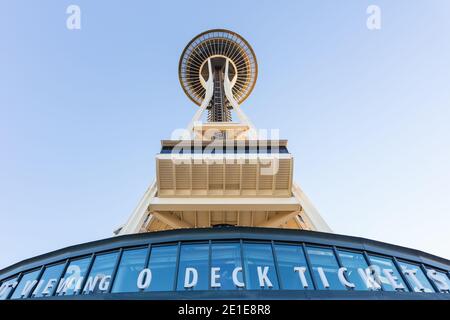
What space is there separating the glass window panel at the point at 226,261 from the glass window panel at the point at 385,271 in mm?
5102

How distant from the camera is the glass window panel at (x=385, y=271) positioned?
531 inches

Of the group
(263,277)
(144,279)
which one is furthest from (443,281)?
(144,279)

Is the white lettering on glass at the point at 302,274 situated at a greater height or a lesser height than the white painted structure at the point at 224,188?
lesser

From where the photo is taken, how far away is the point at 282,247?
1475cm

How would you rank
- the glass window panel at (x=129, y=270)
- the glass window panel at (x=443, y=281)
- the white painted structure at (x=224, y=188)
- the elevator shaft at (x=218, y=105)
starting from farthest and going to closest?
the elevator shaft at (x=218, y=105) < the white painted structure at (x=224, y=188) < the glass window panel at (x=443, y=281) < the glass window panel at (x=129, y=270)

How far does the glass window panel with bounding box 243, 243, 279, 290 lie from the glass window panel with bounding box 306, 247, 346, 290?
4.97 ft

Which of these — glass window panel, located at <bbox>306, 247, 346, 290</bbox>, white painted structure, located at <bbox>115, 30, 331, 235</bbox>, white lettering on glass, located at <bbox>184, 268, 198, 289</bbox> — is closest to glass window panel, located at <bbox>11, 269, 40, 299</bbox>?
white lettering on glass, located at <bbox>184, 268, 198, 289</bbox>

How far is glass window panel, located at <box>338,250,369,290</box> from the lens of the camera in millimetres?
13398

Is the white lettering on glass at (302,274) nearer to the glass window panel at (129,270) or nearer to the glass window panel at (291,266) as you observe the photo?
the glass window panel at (291,266)

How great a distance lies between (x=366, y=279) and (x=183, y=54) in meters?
56.1

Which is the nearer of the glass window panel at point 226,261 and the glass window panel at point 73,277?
the glass window panel at point 226,261

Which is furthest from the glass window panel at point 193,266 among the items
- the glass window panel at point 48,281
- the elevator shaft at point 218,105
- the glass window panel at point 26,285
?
the elevator shaft at point 218,105
